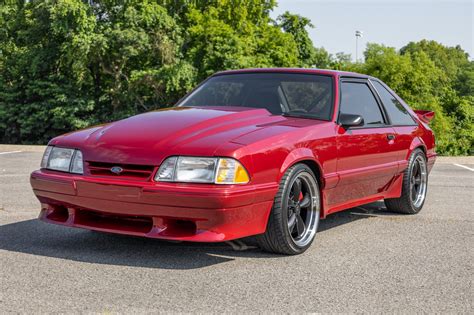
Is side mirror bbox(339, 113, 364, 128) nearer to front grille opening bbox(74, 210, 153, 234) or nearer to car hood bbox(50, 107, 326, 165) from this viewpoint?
car hood bbox(50, 107, 326, 165)

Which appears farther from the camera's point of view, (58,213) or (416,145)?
(416,145)

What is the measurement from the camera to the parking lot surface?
11.3ft

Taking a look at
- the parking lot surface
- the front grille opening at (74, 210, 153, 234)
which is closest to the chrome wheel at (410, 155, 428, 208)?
the parking lot surface

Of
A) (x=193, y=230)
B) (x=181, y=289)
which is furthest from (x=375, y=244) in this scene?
(x=181, y=289)

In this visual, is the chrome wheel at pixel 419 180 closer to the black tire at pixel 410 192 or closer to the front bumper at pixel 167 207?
the black tire at pixel 410 192

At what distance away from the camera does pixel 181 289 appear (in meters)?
3.71

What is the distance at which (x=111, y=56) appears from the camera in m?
37.1

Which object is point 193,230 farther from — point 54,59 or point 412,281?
point 54,59

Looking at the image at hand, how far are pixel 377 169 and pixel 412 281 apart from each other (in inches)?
79.1

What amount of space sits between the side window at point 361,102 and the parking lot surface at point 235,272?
1047 mm

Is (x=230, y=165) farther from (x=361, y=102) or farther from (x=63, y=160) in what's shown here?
(x=361, y=102)

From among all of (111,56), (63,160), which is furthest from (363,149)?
(111,56)

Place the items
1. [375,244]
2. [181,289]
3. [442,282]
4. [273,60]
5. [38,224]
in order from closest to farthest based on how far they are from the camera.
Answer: [181,289] < [442,282] < [375,244] < [38,224] < [273,60]

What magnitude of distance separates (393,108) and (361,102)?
30.0 inches
